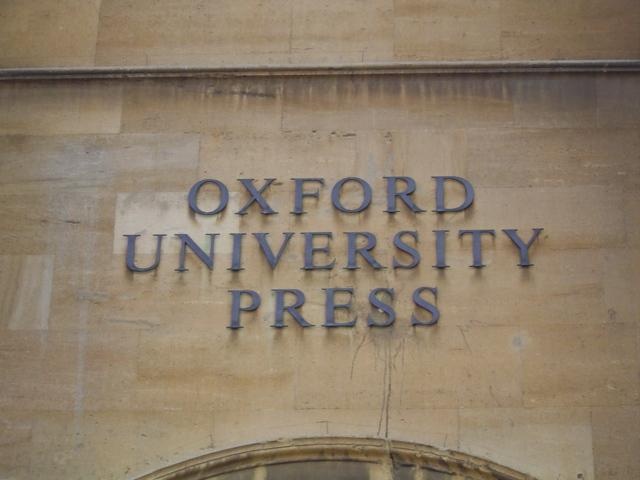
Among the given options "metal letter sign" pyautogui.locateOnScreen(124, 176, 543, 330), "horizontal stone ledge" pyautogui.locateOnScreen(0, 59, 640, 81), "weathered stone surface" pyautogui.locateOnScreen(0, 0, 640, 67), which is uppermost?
"weathered stone surface" pyautogui.locateOnScreen(0, 0, 640, 67)

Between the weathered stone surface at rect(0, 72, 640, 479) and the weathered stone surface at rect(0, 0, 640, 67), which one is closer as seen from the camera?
the weathered stone surface at rect(0, 72, 640, 479)

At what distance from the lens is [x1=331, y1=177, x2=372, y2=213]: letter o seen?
34.8ft

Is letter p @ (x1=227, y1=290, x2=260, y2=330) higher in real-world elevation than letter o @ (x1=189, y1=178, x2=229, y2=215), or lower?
lower

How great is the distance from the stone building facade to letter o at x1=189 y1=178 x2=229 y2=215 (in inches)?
1.0

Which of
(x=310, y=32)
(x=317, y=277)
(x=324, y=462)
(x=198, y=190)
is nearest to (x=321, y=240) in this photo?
(x=317, y=277)

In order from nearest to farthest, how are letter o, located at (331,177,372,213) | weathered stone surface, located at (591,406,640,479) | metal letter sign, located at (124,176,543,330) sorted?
weathered stone surface, located at (591,406,640,479) → metal letter sign, located at (124,176,543,330) → letter o, located at (331,177,372,213)

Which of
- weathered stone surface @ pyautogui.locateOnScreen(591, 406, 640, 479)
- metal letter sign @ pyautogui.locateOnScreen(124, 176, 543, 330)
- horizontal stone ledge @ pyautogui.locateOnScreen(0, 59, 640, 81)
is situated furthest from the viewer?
horizontal stone ledge @ pyautogui.locateOnScreen(0, 59, 640, 81)

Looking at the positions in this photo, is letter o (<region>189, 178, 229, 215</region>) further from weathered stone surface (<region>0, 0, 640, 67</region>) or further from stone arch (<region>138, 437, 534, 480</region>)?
stone arch (<region>138, 437, 534, 480</region>)

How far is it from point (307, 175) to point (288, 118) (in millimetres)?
595

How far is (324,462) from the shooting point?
9773 mm

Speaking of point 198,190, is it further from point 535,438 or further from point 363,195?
point 535,438

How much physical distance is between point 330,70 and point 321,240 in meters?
1.65

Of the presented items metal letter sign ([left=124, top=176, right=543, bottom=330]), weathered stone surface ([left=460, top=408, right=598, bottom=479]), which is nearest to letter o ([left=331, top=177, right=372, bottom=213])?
metal letter sign ([left=124, top=176, right=543, bottom=330])

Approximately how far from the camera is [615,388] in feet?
32.3
